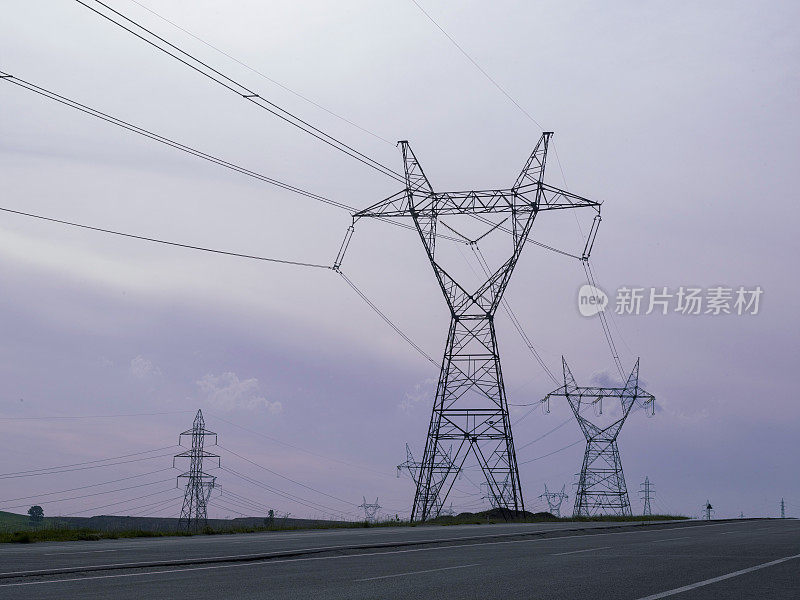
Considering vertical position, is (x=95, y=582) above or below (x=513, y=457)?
below

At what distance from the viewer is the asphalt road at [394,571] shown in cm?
1333

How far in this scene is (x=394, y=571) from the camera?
665 inches

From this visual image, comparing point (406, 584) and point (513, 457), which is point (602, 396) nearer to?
point (513, 457)

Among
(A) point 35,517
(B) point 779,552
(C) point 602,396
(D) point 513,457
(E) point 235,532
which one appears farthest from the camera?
(A) point 35,517

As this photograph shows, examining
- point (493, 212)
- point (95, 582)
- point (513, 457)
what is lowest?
point (95, 582)

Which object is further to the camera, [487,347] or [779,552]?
[487,347]

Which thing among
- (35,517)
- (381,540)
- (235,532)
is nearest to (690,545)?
(381,540)

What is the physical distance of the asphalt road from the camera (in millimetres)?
13328

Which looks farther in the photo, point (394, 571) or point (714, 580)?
point (394, 571)

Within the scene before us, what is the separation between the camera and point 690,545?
27.6 metres

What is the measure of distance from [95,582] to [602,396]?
64.2 metres

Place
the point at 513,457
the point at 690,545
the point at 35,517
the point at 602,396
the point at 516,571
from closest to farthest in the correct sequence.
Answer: the point at 516,571 < the point at 690,545 < the point at 513,457 < the point at 602,396 < the point at 35,517

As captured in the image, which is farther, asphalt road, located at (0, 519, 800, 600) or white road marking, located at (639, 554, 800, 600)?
white road marking, located at (639, 554, 800, 600)

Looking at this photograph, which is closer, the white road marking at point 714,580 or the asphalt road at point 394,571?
the asphalt road at point 394,571
